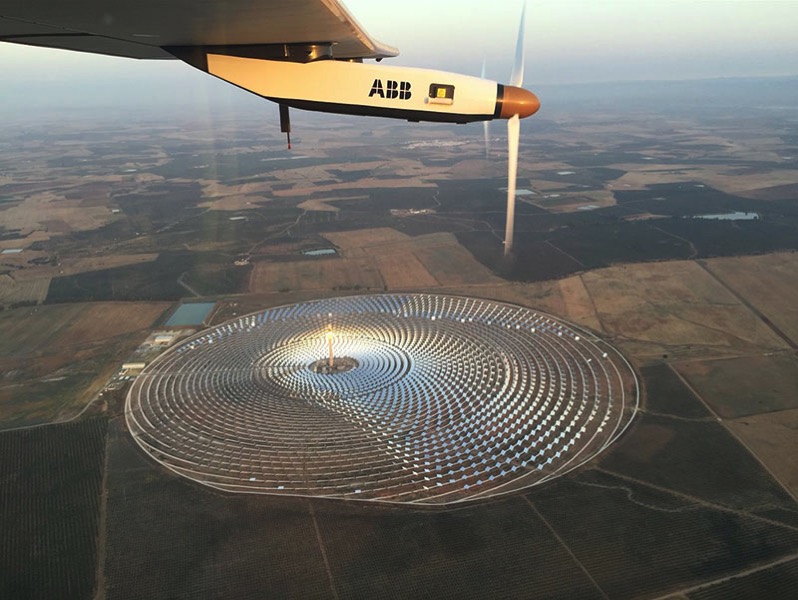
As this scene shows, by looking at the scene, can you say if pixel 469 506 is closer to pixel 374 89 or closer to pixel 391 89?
pixel 391 89

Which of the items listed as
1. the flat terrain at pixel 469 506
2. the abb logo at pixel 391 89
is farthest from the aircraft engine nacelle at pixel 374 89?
the flat terrain at pixel 469 506

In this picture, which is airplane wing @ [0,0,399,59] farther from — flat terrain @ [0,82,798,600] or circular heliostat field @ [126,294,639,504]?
circular heliostat field @ [126,294,639,504]

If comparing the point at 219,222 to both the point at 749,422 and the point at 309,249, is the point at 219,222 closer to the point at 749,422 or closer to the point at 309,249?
the point at 309,249

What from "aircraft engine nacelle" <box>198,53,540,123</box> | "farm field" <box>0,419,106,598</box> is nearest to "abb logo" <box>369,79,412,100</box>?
"aircraft engine nacelle" <box>198,53,540,123</box>

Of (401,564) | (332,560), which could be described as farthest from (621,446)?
(332,560)

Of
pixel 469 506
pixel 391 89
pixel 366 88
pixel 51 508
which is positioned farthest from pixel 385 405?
pixel 366 88
